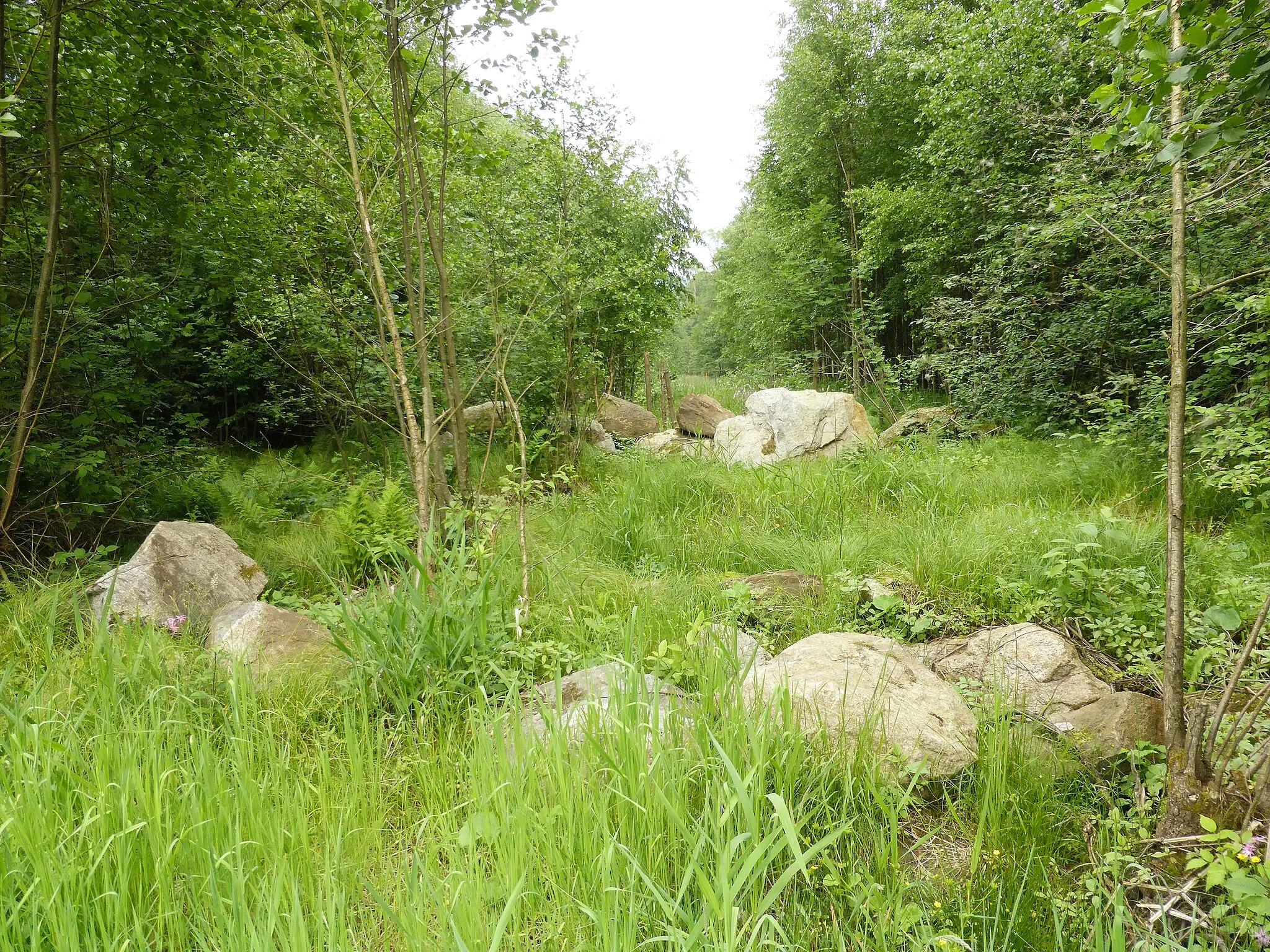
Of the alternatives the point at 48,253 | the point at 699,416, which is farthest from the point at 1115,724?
the point at 699,416

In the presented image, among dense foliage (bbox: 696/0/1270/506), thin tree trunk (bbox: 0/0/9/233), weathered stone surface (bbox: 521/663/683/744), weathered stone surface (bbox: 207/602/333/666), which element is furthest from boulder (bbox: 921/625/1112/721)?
thin tree trunk (bbox: 0/0/9/233)

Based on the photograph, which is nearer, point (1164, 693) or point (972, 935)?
point (972, 935)

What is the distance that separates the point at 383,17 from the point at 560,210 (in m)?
4.26

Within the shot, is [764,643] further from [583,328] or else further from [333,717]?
[583,328]

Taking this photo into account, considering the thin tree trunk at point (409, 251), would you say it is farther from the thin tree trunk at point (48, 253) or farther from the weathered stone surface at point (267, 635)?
the thin tree trunk at point (48, 253)

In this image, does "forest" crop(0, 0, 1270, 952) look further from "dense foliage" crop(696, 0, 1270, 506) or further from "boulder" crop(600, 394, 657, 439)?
"boulder" crop(600, 394, 657, 439)

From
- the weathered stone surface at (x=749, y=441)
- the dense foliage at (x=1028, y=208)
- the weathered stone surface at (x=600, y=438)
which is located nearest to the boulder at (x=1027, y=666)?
the dense foliage at (x=1028, y=208)

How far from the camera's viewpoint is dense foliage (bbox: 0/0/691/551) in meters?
3.65

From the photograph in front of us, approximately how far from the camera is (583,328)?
9688 millimetres

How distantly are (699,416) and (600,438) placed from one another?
9.29ft

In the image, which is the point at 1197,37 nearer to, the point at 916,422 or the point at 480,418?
the point at 916,422

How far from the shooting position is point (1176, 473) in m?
1.86

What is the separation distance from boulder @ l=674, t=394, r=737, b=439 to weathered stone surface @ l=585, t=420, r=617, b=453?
2.07 m

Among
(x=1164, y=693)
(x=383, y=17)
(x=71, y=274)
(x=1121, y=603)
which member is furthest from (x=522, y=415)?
(x=1164, y=693)
